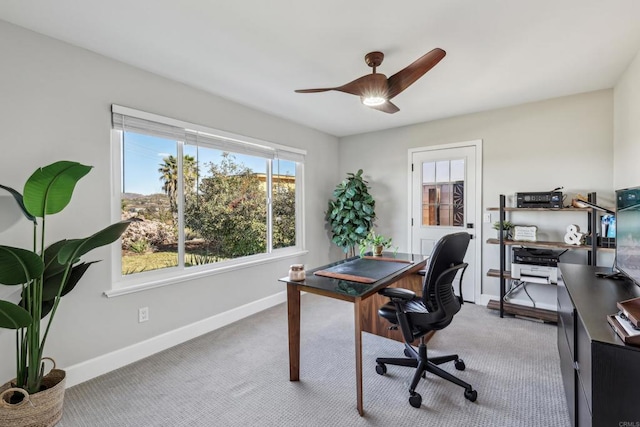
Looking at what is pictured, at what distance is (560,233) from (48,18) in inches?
192

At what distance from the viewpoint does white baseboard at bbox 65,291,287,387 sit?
7.03 ft

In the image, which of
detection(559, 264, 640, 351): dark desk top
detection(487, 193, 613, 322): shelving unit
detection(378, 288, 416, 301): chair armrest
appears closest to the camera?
detection(559, 264, 640, 351): dark desk top

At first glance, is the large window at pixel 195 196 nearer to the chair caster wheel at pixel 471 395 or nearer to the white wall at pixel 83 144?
the white wall at pixel 83 144

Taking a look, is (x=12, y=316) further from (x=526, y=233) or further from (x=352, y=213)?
(x=526, y=233)

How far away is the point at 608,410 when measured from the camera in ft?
3.13

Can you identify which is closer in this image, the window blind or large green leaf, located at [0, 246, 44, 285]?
large green leaf, located at [0, 246, 44, 285]

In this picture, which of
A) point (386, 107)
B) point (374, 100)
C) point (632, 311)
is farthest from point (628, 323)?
point (386, 107)

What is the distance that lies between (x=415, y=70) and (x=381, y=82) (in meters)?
0.24

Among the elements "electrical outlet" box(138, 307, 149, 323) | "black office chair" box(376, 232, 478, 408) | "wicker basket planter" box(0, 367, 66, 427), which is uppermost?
"black office chair" box(376, 232, 478, 408)

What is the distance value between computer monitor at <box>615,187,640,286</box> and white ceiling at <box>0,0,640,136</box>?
3.87 feet

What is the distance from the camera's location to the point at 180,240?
2.86 meters

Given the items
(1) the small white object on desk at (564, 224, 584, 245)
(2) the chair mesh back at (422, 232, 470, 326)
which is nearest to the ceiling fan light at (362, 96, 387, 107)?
(2) the chair mesh back at (422, 232, 470, 326)

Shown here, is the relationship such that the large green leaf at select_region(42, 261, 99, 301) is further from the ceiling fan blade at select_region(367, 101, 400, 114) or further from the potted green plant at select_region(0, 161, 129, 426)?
the ceiling fan blade at select_region(367, 101, 400, 114)

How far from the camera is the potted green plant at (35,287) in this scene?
143 cm
